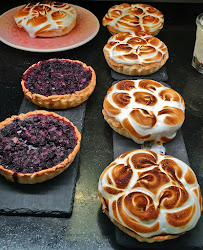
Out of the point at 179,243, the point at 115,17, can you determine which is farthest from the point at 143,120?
the point at 115,17

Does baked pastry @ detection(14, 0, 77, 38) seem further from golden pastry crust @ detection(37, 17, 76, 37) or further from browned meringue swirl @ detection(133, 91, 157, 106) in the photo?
browned meringue swirl @ detection(133, 91, 157, 106)

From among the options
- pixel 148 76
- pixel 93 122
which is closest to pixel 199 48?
pixel 148 76

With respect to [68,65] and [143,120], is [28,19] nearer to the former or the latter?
[68,65]

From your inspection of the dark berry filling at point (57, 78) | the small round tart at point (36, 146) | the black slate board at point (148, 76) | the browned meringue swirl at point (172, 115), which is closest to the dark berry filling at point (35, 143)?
the small round tart at point (36, 146)

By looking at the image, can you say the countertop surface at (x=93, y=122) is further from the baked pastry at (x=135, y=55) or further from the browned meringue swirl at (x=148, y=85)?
the browned meringue swirl at (x=148, y=85)

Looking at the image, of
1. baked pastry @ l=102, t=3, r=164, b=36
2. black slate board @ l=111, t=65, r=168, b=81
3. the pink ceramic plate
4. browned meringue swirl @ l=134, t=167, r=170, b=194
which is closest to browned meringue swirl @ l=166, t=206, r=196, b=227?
browned meringue swirl @ l=134, t=167, r=170, b=194

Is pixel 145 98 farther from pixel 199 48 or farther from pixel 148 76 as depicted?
pixel 199 48
